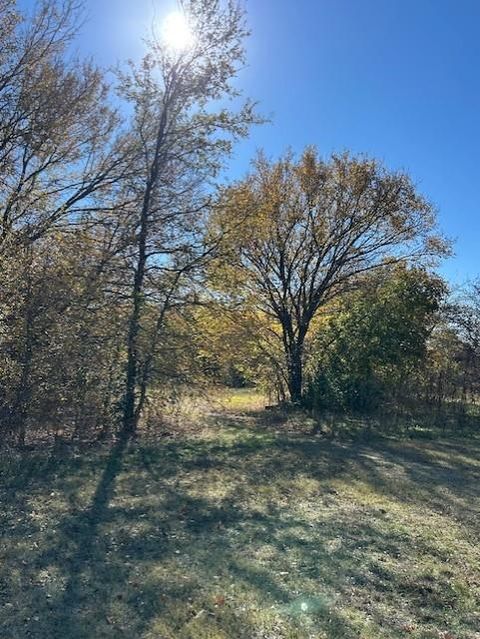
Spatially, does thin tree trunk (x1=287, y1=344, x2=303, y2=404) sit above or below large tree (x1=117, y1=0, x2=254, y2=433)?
below

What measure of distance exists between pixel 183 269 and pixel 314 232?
6.31 metres

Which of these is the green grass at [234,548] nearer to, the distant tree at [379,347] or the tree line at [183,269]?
the tree line at [183,269]

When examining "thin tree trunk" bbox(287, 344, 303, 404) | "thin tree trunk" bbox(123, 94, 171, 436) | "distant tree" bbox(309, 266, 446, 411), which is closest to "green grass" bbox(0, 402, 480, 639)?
"thin tree trunk" bbox(123, 94, 171, 436)

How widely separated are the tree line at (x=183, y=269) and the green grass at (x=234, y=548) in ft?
5.71

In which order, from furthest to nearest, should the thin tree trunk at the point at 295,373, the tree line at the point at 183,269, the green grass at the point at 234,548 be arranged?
the thin tree trunk at the point at 295,373, the tree line at the point at 183,269, the green grass at the point at 234,548

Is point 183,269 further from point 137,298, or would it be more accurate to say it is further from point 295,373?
point 295,373

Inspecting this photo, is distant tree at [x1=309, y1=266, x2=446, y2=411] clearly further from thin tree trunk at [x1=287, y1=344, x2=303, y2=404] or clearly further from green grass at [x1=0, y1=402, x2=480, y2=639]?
green grass at [x1=0, y1=402, x2=480, y2=639]

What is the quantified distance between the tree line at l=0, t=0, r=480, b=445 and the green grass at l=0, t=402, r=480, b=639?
5.71 feet

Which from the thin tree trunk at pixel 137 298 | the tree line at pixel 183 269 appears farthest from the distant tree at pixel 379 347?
the thin tree trunk at pixel 137 298

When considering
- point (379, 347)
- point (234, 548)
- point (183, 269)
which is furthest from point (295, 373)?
point (234, 548)

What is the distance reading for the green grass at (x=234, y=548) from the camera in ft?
11.0

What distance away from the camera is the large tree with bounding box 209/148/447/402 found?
50.8ft

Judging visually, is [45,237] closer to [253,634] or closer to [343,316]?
[253,634]

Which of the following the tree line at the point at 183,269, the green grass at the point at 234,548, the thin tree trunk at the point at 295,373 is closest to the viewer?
the green grass at the point at 234,548
